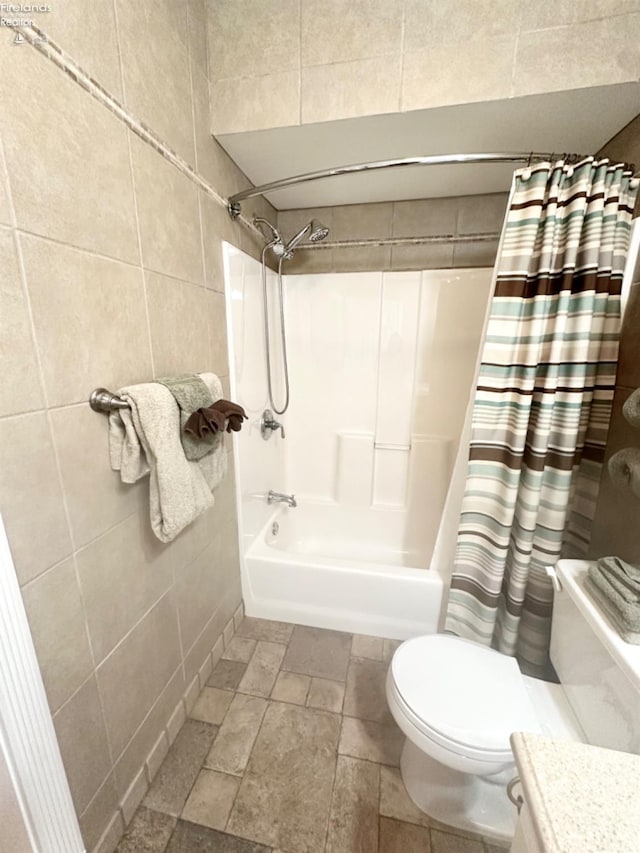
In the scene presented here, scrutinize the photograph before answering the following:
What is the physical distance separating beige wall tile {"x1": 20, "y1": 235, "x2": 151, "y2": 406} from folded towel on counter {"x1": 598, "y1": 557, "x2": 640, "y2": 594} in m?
1.39

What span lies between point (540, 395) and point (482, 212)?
44.0 inches

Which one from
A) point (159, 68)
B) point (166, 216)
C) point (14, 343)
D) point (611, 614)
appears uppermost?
point (159, 68)

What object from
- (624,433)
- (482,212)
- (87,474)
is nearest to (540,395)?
(624,433)

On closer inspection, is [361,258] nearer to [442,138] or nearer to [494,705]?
[442,138]

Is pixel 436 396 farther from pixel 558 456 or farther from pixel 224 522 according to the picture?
pixel 224 522

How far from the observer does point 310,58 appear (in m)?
1.12

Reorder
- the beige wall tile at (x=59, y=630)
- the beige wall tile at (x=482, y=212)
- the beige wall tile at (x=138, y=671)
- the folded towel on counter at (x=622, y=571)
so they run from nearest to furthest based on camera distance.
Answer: the beige wall tile at (x=59, y=630), the folded towel on counter at (x=622, y=571), the beige wall tile at (x=138, y=671), the beige wall tile at (x=482, y=212)

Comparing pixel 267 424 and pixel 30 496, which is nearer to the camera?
pixel 30 496

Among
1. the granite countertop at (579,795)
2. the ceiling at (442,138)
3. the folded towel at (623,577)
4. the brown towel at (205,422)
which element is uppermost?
the ceiling at (442,138)

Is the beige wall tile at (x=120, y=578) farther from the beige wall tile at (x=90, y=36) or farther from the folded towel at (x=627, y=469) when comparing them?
the folded towel at (x=627, y=469)

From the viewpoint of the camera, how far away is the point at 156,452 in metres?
0.87

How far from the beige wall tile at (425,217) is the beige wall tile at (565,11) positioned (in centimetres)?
76

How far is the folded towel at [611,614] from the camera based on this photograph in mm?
784

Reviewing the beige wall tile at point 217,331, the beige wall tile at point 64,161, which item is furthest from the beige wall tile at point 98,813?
the beige wall tile at point 64,161
